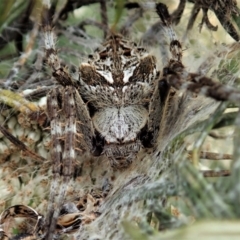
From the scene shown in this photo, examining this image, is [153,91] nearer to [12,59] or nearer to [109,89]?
[109,89]

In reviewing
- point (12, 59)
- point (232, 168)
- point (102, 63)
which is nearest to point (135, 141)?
point (102, 63)

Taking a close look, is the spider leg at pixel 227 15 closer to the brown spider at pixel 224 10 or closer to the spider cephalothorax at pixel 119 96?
the brown spider at pixel 224 10

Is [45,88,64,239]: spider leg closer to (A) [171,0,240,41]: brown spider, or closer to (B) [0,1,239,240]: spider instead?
(B) [0,1,239,240]: spider

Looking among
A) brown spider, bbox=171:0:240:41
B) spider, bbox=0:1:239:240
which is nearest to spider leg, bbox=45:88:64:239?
spider, bbox=0:1:239:240

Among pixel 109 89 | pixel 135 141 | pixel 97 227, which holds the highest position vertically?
pixel 109 89

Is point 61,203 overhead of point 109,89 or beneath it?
beneath

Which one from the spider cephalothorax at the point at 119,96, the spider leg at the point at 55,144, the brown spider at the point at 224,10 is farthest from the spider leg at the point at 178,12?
the spider leg at the point at 55,144

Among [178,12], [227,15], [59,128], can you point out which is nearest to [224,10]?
[227,15]

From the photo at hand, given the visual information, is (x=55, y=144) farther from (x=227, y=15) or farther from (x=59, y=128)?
(x=227, y=15)
